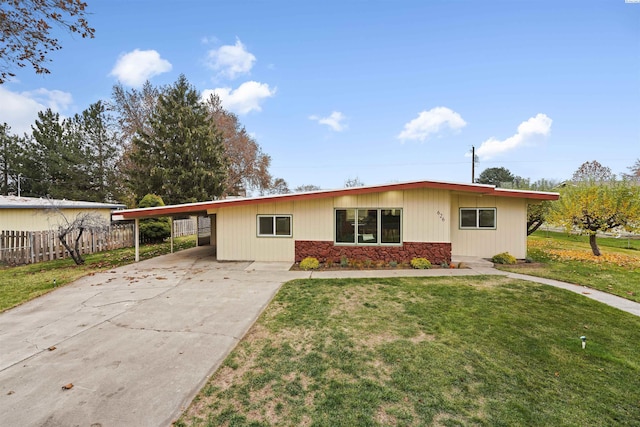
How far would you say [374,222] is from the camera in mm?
10070

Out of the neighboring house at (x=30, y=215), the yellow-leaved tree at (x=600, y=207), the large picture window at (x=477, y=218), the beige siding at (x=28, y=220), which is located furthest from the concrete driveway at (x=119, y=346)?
the yellow-leaved tree at (x=600, y=207)

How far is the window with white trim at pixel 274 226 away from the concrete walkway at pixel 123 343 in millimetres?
2574

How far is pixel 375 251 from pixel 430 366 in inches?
256

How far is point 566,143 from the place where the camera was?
75.7ft

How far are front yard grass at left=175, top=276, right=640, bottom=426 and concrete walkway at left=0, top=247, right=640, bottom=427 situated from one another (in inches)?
15.3

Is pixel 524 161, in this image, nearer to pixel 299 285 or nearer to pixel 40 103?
pixel 299 285

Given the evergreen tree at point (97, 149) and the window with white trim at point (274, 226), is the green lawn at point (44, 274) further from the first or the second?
the evergreen tree at point (97, 149)

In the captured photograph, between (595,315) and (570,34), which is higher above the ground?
(570,34)

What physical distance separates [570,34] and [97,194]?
121 ft

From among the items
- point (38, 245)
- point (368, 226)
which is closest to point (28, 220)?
point (38, 245)

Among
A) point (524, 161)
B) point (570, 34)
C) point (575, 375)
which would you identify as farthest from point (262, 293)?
point (524, 161)

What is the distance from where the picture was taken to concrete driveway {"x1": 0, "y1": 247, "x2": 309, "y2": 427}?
8.97 feet

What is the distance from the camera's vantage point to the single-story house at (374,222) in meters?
9.76

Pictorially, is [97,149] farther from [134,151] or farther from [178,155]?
[178,155]
